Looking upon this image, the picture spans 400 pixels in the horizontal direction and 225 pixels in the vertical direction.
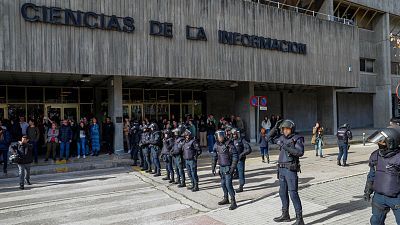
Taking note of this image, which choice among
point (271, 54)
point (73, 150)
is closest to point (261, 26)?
point (271, 54)

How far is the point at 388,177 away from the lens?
4543 millimetres

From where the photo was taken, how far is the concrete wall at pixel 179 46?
13.5 metres

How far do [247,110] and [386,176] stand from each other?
1676 centimetres

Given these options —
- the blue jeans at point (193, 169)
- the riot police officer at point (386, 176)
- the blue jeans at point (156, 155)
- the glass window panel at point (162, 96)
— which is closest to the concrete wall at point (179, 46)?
the blue jeans at point (156, 155)

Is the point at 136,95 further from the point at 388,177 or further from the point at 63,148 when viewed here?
the point at 388,177

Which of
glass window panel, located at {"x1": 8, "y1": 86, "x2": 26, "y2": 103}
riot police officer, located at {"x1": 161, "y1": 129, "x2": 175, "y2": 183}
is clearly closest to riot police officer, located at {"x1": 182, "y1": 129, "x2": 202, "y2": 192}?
riot police officer, located at {"x1": 161, "y1": 129, "x2": 175, "y2": 183}

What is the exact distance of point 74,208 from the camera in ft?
25.5

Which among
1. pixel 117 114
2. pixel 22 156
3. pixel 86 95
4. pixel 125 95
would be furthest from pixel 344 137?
pixel 86 95

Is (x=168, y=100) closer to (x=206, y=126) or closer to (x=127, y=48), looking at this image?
(x=206, y=126)

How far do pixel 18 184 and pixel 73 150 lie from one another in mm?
5041

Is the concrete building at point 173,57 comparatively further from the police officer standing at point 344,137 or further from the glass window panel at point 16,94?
the police officer standing at point 344,137

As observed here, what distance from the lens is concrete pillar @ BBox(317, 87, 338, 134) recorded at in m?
26.9

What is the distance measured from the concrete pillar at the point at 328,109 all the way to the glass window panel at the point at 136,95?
14300mm

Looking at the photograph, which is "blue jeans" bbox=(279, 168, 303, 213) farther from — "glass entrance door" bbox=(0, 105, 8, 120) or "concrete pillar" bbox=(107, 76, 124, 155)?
"glass entrance door" bbox=(0, 105, 8, 120)
